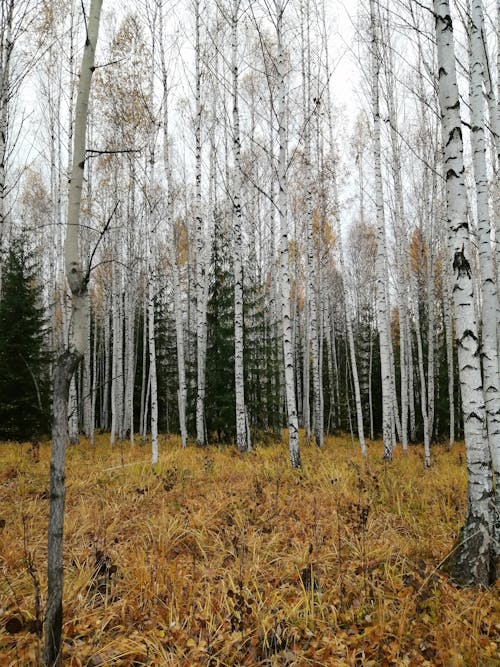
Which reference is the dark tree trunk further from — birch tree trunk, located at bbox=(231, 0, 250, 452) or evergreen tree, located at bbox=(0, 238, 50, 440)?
evergreen tree, located at bbox=(0, 238, 50, 440)

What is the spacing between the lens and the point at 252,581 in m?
3.16

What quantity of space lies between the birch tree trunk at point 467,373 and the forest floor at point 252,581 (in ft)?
0.86

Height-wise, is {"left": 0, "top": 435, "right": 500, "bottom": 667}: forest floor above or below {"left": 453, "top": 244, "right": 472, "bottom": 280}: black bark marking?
below

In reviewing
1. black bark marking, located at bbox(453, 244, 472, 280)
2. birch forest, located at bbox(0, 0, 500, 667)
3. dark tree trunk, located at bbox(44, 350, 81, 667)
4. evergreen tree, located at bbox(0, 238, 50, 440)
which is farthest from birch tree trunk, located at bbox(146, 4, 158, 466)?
black bark marking, located at bbox(453, 244, 472, 280)

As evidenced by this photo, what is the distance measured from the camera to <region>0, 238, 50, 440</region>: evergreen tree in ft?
35.4

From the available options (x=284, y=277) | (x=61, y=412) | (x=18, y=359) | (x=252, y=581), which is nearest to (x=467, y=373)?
(x=252, y=581)

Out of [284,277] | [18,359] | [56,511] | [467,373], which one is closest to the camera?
[56,511]

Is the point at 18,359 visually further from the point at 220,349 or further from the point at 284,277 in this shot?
the point at 284,277

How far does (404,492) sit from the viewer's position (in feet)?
17.2

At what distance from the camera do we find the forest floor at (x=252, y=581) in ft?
8.02

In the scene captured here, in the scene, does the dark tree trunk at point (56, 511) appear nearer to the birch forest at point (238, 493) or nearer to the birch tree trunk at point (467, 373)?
the birch forest at point (238, 493)

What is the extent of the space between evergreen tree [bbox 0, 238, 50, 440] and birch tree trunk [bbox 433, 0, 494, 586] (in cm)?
1047

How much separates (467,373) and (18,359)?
1181 centimetres

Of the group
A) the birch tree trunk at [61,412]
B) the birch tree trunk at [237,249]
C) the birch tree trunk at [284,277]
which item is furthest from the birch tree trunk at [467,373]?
the birch tree trunk at [237,249]
